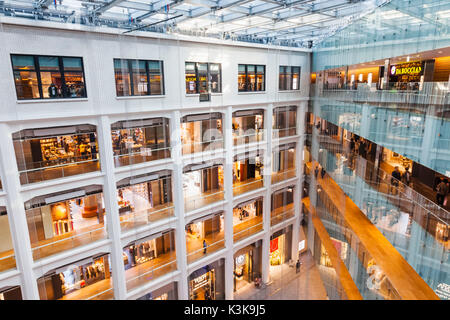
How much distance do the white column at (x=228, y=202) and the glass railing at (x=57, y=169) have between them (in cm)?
454

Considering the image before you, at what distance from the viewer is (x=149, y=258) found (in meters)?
10.9

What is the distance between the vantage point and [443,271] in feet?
13.3

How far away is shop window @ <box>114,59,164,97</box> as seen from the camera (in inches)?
332

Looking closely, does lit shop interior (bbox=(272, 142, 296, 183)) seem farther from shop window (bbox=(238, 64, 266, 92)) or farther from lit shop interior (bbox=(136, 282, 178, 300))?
lit shop interior (bbox=(136, 282, 178, 300))

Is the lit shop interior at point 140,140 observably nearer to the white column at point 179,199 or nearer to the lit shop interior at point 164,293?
the white column at point 179,199

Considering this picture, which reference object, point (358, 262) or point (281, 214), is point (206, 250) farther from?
point (358, 262)

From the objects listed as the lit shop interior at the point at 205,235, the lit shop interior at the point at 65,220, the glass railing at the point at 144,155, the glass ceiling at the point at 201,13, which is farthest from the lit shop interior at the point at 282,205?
the lit shop interior at the point at 65,220

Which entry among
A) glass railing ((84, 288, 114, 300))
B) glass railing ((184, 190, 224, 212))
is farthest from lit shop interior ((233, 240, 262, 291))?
glass railing ((84, 288, 114, 300))

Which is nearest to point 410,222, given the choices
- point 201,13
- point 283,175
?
point 201,13

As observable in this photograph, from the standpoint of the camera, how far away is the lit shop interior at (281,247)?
14.1 meters

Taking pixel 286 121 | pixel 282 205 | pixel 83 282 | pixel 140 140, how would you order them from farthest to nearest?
pixel 282 205 < pixel 286 121 < pixel 83 282 < pixel 140 140

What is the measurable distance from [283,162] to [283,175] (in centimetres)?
66
